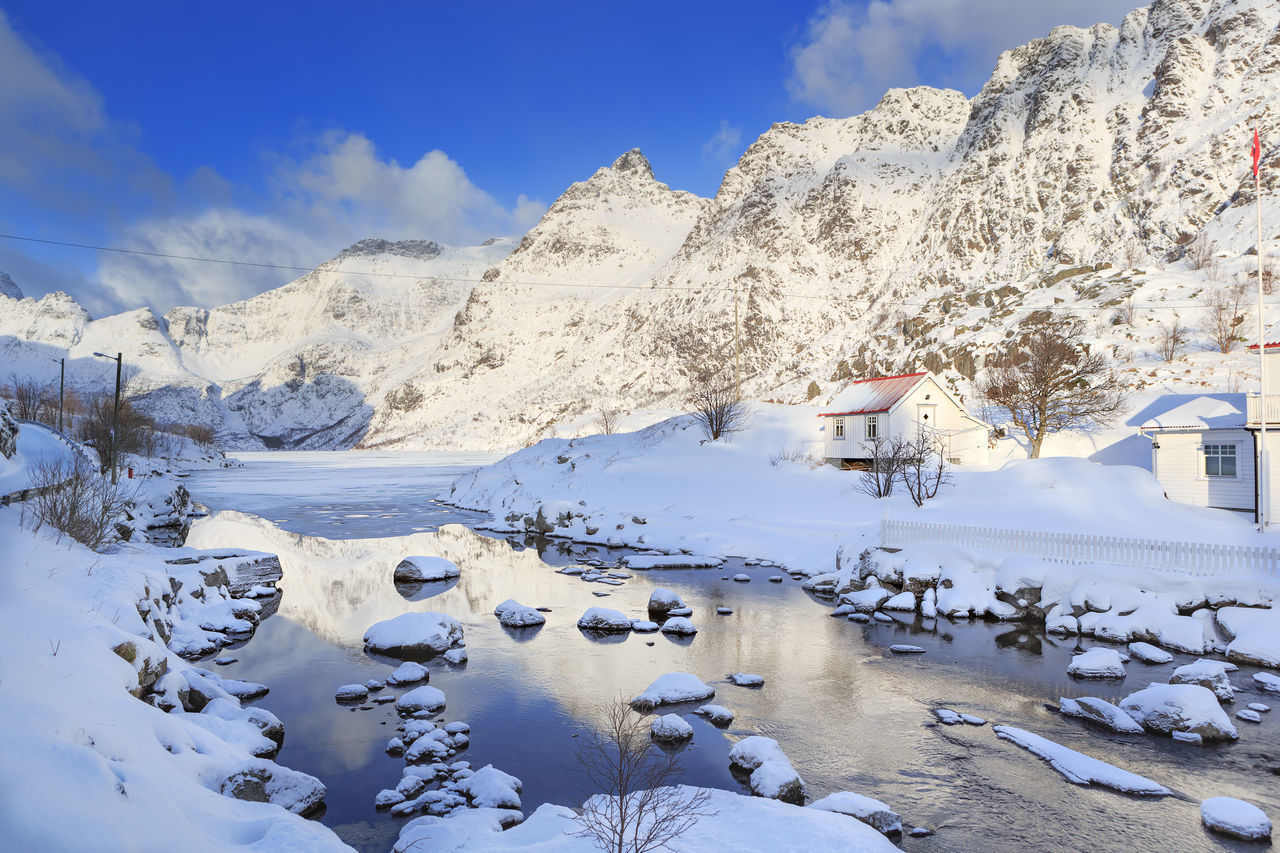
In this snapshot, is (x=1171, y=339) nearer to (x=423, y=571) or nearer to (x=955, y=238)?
(x=955, y=238)

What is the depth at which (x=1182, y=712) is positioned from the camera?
11555 mm

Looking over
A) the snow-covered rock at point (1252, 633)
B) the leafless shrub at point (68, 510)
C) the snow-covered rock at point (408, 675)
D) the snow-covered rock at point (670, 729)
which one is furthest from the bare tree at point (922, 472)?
the leafless shrub at point (68, 510)

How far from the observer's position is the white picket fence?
17.0 metres

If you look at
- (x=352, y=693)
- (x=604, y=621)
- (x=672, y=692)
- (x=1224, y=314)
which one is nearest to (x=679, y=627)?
(x=604, y=621)

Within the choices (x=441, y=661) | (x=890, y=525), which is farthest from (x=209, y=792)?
(x=890, y=525)

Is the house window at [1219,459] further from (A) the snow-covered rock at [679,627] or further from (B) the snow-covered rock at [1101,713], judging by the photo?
(A) the snow-covered rock at [679,627]

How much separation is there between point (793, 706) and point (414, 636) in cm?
882

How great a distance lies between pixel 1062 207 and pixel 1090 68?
30.7m

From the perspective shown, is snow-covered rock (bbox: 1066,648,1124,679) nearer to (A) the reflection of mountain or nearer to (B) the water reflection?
(B) the water reflection

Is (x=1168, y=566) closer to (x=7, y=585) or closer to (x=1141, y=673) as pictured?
(x=1141, y=673)

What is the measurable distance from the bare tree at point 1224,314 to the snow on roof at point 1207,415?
2624cm

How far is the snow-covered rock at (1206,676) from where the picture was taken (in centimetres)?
1327

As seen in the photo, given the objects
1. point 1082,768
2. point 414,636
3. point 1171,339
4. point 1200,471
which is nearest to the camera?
point 1082,768

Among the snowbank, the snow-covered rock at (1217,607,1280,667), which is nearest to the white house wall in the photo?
the snow-covered rock at (1217,607,1280,667)
